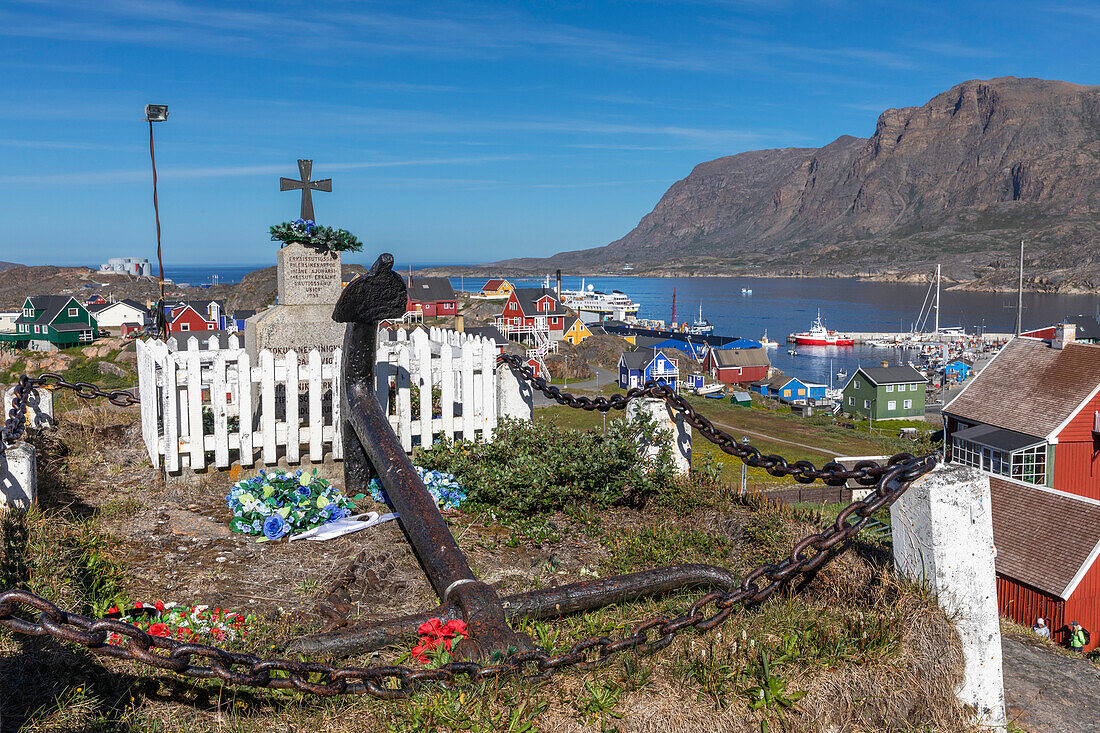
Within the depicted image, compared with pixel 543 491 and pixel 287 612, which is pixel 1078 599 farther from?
pixel 287 612

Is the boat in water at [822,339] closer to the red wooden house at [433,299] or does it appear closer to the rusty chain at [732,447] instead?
the red wooden house at [433,299]

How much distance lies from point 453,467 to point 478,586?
3135mm

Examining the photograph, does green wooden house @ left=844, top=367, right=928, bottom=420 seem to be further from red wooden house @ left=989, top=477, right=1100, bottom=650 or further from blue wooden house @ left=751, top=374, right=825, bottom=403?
red wooden house @ left=989, top=477, right=1100, bottom=650

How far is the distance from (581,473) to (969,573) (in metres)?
3.10

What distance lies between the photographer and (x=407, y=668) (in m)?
2.60

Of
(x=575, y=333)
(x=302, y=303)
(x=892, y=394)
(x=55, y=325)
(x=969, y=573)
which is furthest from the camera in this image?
(x=575, y=333)

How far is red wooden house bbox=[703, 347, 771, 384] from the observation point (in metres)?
68.6

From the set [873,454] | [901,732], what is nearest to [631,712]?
[901,732]

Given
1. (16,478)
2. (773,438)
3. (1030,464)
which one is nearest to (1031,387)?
(1030,464)

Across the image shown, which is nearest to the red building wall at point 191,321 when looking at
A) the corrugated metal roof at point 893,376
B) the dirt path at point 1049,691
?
the corrugated metal roof at point 893,376

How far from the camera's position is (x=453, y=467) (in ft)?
20.9

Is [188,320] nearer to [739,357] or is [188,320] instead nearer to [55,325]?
[55,325]

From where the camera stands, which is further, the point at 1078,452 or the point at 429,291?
the point at 429,291

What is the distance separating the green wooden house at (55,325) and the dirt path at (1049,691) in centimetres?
5823
